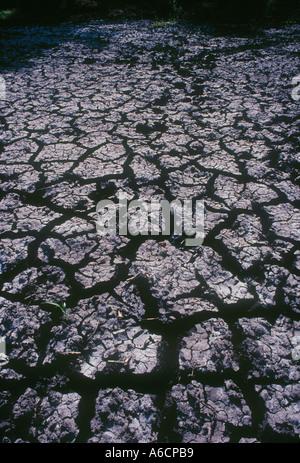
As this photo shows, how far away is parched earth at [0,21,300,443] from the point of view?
0.98 metres

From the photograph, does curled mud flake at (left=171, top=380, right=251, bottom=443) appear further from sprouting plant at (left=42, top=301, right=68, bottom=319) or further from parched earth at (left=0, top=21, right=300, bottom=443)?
sprouting plant at (left=42, top=301, right=68, bottom=319)

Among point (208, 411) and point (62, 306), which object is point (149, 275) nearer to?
point (62, 306)

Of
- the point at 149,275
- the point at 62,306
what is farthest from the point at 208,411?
the point at 62,306

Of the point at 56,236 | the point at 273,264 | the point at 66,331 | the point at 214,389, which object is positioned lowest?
the point at 214,389

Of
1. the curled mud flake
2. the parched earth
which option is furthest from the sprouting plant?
A: the curled mud flake

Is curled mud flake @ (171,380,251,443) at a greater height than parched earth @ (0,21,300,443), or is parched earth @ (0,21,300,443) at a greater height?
parched earth @ (0,21,300,443)

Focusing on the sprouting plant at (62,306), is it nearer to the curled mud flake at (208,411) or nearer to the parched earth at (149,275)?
the parched earth at (149,275)

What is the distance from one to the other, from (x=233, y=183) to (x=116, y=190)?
83cm

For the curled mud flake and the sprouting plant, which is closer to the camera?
the curled mud flake

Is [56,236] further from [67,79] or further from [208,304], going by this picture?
[67,79]

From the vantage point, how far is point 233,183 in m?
1.92

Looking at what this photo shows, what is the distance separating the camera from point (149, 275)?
1396mm

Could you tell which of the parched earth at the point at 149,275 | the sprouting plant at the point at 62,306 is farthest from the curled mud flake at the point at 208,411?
the sprouting plant at the point at 62,306

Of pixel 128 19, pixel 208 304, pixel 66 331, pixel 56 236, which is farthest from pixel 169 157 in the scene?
pixel 128 19
